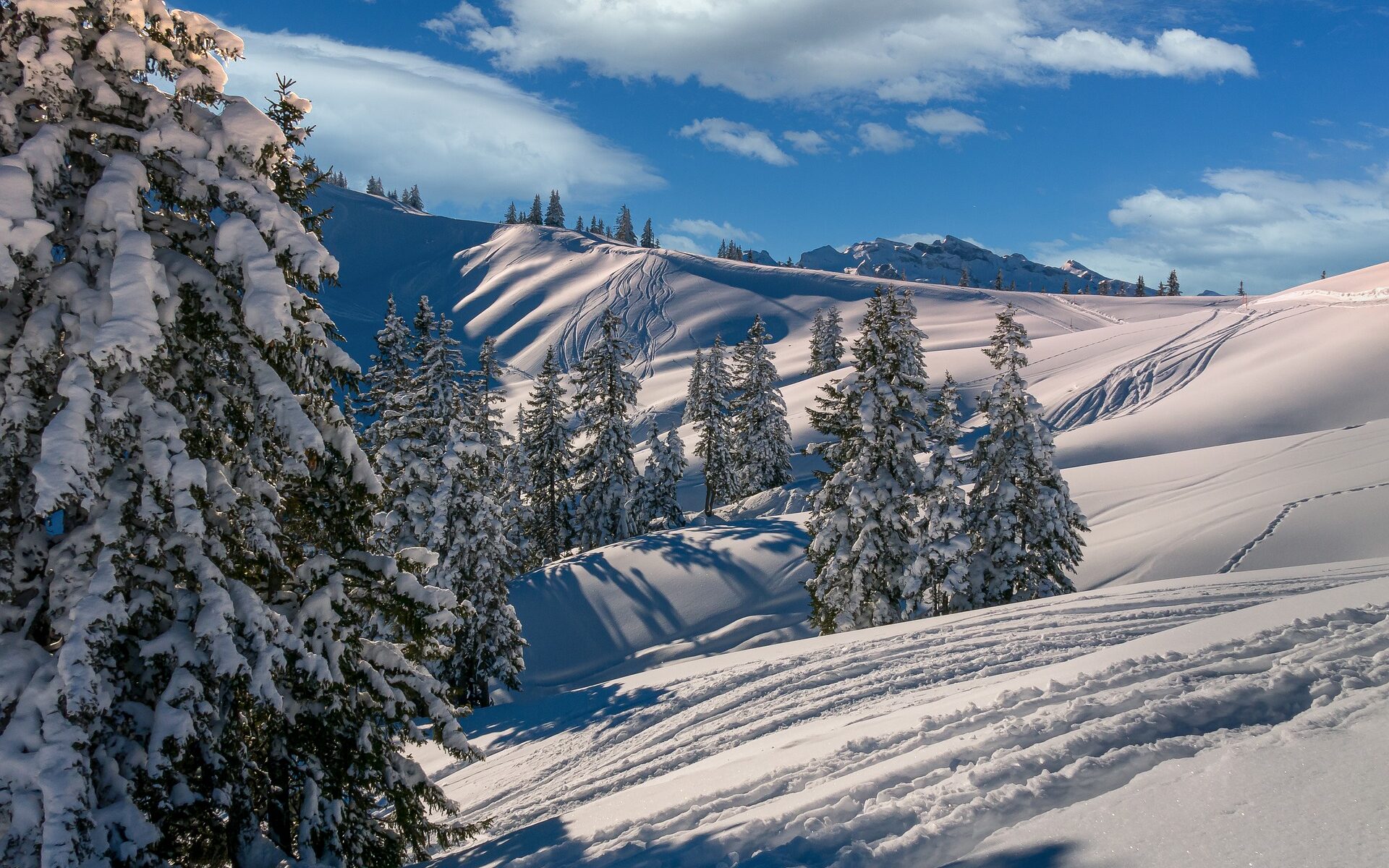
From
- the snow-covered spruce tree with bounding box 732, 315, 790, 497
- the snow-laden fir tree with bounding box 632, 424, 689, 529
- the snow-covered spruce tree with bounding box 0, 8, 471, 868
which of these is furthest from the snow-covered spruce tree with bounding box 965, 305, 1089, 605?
the snow-covered spruce tree with bounding box 732, 315, 790, 497

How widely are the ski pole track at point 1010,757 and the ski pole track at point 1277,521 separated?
725 inches

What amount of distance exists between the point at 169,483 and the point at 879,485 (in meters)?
19.0

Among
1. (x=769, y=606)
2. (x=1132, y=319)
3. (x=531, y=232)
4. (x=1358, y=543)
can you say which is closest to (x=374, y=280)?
(x=531, y=232)

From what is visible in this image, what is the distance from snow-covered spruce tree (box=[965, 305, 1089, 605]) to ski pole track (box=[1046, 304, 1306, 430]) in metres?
30.8

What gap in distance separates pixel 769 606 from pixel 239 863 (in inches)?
1076

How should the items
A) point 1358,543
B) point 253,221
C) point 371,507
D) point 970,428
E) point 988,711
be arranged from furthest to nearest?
point 970,428 → point 1358,543 → point 371,507 → point 988,711 → point 253,221

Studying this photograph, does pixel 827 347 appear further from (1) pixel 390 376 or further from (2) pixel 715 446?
(1) pixel 390 376

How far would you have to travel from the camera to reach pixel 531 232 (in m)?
184

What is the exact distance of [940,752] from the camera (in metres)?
5.76

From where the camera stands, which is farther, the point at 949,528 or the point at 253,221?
the point at 949,528

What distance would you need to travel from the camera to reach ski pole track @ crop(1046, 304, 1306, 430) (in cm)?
5119

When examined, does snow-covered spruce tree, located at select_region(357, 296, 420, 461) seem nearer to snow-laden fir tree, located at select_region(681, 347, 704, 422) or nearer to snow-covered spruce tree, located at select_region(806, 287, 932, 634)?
snow-covered spruce tree, located at select_region(806, 287, 932, 634)

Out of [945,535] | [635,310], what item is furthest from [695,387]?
[635,310]

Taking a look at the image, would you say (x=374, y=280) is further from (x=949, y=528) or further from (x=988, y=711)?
(x=988, y=711)
